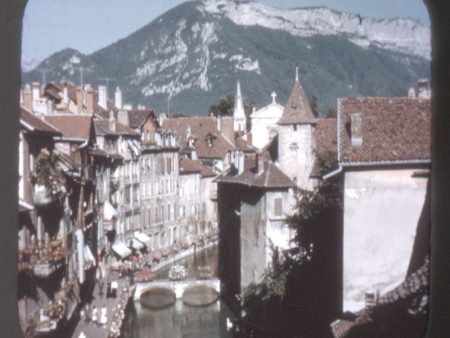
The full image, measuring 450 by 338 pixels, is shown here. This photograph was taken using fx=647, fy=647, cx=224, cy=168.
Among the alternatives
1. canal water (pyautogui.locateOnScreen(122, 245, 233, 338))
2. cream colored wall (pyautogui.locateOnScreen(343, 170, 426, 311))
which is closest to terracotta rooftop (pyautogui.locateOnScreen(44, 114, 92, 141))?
canal water (pyautogui.locateOnScreen(122, 245, 233, 338))


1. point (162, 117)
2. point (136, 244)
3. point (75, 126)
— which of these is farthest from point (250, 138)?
point (75, 126)

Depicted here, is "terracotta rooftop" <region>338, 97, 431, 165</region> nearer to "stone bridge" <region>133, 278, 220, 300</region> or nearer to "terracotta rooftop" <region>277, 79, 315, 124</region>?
"terracotta rooftop" <region>277, 79, 315, 124</region>

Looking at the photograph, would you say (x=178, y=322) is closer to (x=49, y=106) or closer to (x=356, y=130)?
(x=49, y=106)

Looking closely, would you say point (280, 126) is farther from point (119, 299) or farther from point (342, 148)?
point (119, 299)

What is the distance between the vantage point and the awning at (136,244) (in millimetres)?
8801

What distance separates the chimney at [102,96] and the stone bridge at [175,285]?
448 cm

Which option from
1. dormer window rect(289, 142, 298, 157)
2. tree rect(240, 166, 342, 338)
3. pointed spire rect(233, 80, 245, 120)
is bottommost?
tree rect(240, 166, 342, 338)

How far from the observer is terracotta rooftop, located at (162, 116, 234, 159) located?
714 centimetres

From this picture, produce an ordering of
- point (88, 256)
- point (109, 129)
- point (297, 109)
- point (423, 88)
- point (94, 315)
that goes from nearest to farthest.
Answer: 1. point (423, 88)
2. point (297, 109)
3. point (109, 129)
4. point (94, 315)
5. point (88, 256)

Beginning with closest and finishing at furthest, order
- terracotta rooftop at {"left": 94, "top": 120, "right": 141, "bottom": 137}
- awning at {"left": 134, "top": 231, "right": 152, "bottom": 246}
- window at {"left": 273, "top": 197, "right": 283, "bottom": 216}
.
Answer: window at {"left": 273, "top": 197, "right": 283, "bottom": 216}
terracotta rooftop at {"left": 94, "top": 120, "right": 141, "bottom": 137}
awning at {"left": 134, "top": 231, "right": 152, "bottom": 246}

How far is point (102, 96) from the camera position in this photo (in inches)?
288

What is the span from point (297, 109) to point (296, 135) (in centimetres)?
49

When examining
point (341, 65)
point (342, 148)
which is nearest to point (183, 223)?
point (342, 148)

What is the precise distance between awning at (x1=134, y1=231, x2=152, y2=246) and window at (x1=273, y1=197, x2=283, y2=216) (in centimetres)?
170
